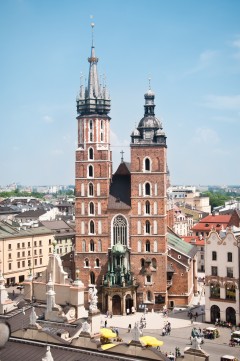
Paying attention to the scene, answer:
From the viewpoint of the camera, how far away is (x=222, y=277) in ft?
220

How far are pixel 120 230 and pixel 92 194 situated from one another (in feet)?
21.2

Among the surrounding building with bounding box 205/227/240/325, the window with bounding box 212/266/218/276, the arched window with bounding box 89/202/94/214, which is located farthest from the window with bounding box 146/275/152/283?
the arched window with bounding box 89/202/94/214

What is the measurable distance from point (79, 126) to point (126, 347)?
181 feet

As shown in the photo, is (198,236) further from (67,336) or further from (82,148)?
(67,336)

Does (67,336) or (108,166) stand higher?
(108,166)

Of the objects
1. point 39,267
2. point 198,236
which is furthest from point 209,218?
point 39,267

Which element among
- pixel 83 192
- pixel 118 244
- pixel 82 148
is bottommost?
pixel 118 244

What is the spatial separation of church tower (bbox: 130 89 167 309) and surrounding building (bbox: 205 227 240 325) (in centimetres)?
914

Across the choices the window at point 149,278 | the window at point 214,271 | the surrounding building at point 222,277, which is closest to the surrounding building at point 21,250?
the window at point 149,278

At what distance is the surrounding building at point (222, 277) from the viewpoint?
65.9 metres

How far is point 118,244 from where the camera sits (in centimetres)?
7700

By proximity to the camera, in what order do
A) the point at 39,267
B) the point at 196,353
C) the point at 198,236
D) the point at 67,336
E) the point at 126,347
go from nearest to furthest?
the point at 196,353, the point at 126,347, the point at 67,336, the point at 39,267, the point at 198,236

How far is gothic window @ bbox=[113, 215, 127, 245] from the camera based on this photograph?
77.6 meters

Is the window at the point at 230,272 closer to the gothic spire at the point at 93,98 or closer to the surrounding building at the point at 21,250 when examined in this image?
the gothic spire at the point at 93,98
